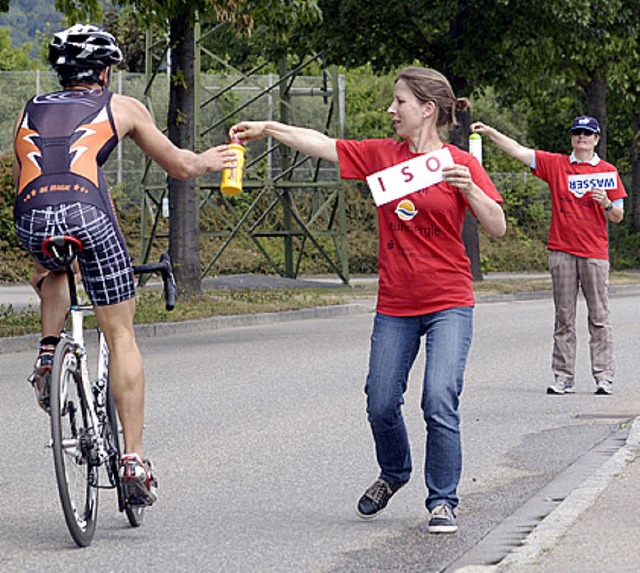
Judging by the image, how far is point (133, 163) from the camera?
119 ft

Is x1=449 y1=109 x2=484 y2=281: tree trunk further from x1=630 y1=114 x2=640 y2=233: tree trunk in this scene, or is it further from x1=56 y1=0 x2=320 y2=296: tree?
x1=630 y1=114 x2=640 y2=233: tree trunk

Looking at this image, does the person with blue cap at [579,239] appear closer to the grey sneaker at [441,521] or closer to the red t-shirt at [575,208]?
the red t-shirt at [575,208]

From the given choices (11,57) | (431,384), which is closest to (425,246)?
(431,384)

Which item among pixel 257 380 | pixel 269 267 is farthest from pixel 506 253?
pixel 257 380

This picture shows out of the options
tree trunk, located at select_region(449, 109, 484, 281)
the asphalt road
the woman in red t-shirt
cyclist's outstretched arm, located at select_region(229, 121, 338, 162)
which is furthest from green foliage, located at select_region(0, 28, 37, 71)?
the woman in red t-shirt

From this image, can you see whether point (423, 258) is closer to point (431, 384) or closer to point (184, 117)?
point (431, 384)

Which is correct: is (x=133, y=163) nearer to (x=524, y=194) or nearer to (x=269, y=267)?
(x=269, y=267)

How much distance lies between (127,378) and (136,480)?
42 centimetres

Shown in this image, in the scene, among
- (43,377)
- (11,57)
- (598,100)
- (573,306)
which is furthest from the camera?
(11,57)

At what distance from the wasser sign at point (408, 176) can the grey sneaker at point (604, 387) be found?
5.75m

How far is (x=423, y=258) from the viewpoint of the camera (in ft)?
21.4

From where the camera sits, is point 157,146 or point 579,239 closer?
point 157,146

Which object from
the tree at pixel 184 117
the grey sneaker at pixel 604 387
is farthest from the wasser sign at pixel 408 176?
the tree at pixel 184 117

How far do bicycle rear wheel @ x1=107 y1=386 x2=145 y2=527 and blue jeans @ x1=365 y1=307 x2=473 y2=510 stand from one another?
109cm
